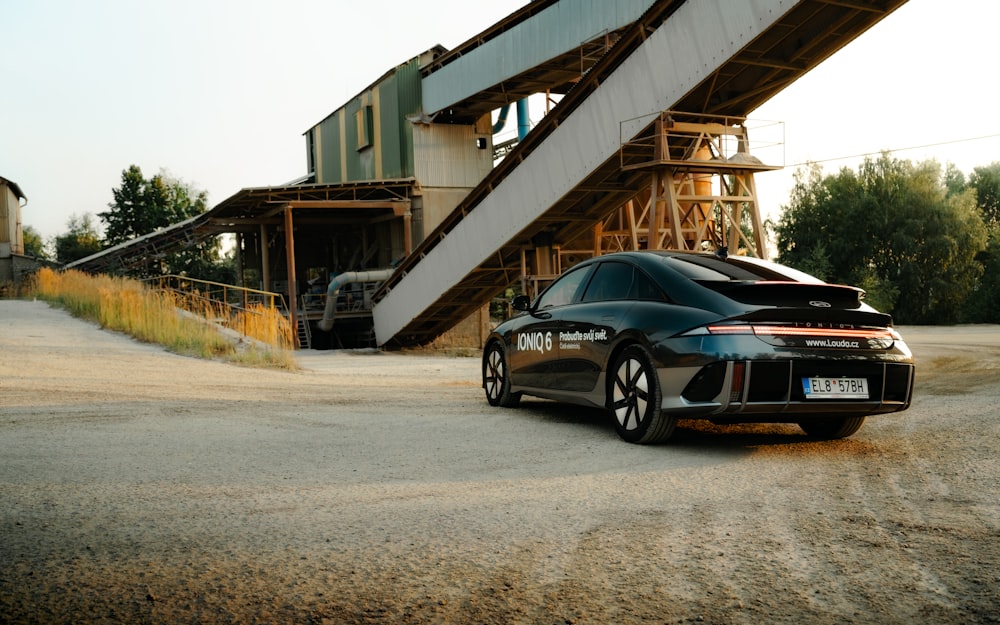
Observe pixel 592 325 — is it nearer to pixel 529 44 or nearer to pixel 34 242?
pixel 529 44

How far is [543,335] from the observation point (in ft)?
29.5

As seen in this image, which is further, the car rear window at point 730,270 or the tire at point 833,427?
the tire at point 833,427

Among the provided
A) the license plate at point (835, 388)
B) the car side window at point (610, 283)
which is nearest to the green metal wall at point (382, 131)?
the car side window at point (610, 283)

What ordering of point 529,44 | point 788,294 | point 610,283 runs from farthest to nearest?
point 529,44
point 610,283
point 788,294

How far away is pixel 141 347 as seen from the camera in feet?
50.7

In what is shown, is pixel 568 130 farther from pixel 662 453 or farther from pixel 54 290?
pixel 54 290

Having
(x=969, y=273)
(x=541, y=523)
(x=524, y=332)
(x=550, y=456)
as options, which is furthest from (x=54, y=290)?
(x=969, y=273)

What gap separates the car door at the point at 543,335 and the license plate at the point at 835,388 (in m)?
2.60

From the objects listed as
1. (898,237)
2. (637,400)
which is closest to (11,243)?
(898,237)

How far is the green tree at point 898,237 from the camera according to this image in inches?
1740

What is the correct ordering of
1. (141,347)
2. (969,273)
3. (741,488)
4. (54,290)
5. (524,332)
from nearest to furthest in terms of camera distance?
(741,488) < (524,332) < (141,347) < (54,290) < (969,273)

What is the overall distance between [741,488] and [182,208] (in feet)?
231

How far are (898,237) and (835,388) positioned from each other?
4157cm

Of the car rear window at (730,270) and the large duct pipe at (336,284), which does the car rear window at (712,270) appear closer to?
the car rear window at (730,270)
